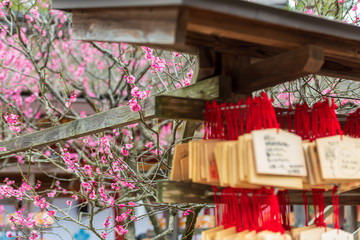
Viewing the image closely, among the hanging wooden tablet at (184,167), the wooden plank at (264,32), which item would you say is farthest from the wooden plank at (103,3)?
the hanging wooden tablet at (184,167)

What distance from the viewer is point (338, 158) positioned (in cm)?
225

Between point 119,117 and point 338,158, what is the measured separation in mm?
1492

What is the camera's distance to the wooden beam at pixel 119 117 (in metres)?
2.52

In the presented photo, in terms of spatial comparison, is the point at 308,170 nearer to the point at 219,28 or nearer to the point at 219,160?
the point at 219,160

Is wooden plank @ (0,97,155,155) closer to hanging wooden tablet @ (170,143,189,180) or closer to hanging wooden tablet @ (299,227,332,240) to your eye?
hanging wooden tablet @ (170,143,189,180)

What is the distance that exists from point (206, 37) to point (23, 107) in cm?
794

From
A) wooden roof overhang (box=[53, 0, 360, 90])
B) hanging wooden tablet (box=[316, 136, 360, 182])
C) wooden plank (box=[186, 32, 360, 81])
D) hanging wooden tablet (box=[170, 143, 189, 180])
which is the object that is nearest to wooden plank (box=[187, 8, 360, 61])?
wooden roof overhang (box=[53, 0, 360, 90])

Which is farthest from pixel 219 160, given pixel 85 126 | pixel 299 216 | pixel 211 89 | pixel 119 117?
pixel 299 216

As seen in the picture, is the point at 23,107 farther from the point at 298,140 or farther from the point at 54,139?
the point at 298,140

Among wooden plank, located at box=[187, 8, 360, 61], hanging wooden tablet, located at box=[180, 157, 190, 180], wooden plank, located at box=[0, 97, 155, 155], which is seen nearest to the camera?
wooden plank, located at box=[187, 8, 360, 61]

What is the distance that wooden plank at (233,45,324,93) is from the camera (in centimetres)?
221

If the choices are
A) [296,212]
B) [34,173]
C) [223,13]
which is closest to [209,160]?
[223,13]

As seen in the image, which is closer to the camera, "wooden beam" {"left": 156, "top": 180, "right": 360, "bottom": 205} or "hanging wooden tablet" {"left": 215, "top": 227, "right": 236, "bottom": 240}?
"hanging wooden tablet" {"left": 215, "top": 227, "right": 236, "bottom": 240}

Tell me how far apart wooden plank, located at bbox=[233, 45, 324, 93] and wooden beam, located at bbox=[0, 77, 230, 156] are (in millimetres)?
113
